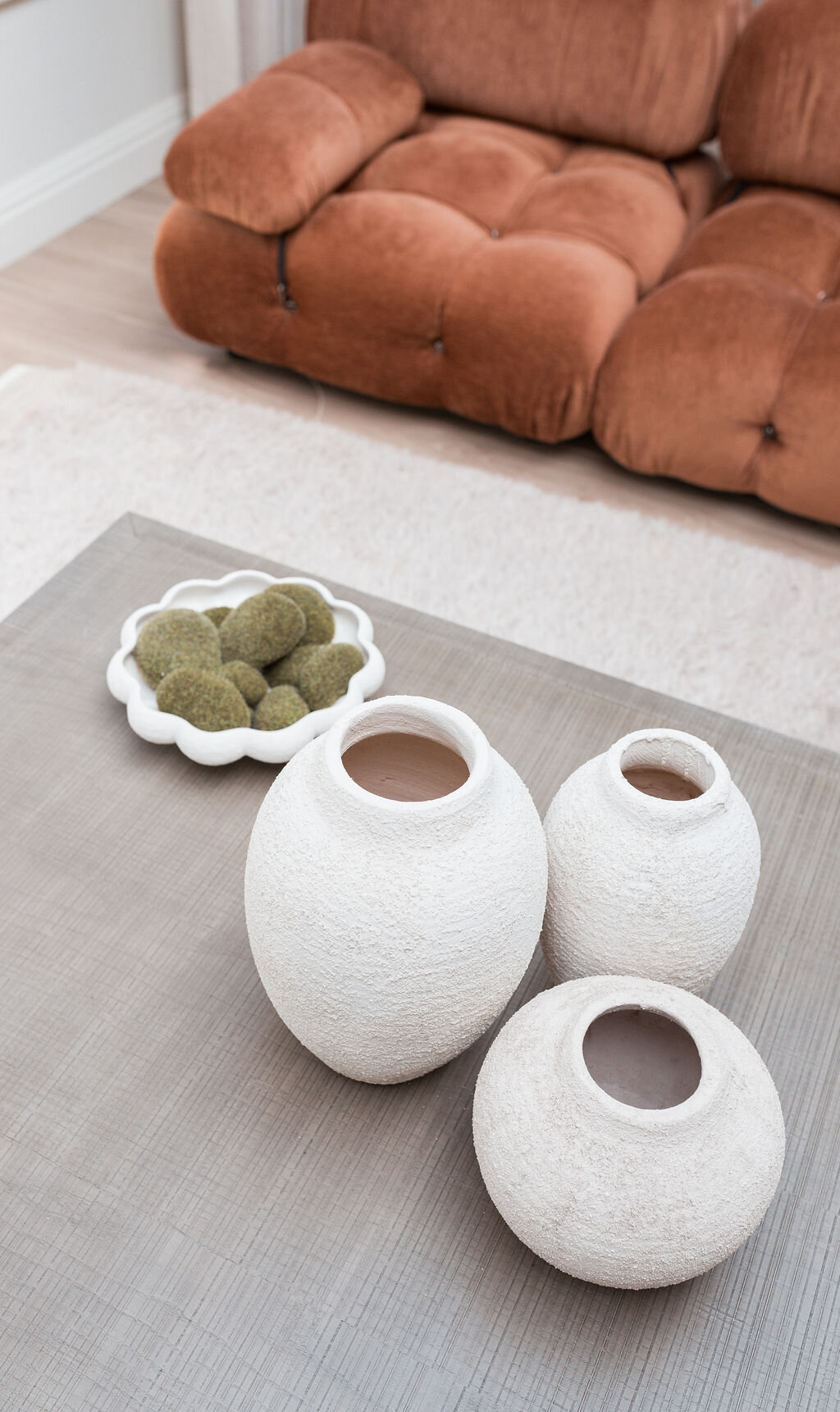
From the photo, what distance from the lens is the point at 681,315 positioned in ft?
6.23

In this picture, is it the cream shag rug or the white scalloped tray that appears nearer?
the white scalloped tray

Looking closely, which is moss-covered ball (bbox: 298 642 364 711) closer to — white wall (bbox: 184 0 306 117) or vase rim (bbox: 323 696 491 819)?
vase rim (bbox: 323 696 491 819)

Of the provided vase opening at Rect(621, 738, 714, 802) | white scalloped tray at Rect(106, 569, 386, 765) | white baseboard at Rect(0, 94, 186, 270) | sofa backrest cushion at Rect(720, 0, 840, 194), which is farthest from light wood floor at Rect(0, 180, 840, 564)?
vase opening at Rect(621, 738, 714, 802)

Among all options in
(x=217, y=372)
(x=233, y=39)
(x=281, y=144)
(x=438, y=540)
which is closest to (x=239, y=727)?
(x=438, y=540)

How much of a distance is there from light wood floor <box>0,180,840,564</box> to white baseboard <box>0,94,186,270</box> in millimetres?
35

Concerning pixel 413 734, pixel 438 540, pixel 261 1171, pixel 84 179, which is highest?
pixel 413 734

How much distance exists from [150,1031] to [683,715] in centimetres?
54

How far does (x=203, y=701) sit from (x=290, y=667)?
4.3 inches

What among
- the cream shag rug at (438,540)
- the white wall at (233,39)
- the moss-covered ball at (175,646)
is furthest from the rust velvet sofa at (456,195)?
the moss-covered ball at (175,646)

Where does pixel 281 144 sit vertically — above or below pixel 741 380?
above

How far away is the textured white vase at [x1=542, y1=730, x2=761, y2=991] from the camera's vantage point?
29.0 inches

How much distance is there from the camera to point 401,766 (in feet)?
2.56

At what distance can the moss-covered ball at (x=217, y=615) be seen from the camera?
1118 millimetres

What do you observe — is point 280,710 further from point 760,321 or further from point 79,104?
point 79,104
